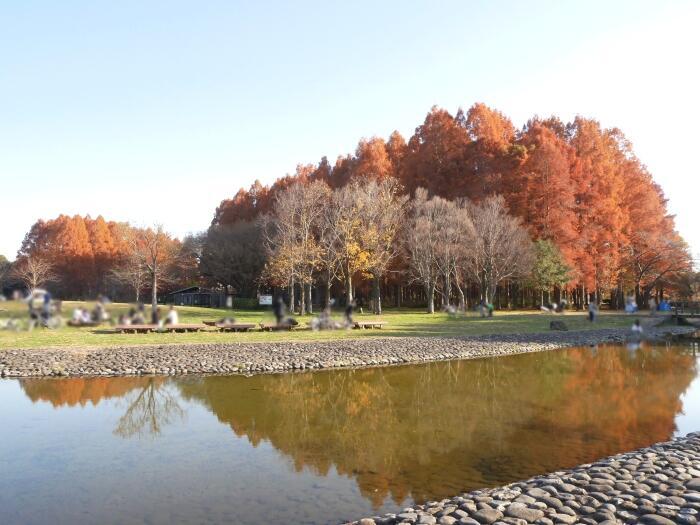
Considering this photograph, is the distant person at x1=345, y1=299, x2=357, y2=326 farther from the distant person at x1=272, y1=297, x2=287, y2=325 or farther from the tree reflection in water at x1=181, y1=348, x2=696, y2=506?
the tree reflection in water at x1=181, y1=348, x2=696, y2=506

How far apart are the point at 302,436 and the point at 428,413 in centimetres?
538

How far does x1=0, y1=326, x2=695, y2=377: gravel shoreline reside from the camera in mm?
28328

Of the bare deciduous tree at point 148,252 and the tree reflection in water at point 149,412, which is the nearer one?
the bare deciduous tree at point 148,252

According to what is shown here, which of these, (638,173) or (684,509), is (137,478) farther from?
(638,173)

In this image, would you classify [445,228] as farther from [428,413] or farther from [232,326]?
[232,326]

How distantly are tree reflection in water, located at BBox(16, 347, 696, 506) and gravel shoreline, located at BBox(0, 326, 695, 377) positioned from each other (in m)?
1.77

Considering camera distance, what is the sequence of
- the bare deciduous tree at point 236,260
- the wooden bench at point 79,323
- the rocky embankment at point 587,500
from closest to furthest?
the wooden bench at point 79,323
the rocky embankment at point 587,500
the bare deciduous tree at point 236,260

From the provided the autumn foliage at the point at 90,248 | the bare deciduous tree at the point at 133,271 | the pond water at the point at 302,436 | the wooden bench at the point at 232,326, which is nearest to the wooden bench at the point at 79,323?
the wooden bench at the point at 232,326

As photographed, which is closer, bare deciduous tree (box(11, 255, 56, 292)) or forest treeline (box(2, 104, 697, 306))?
bare deciduous tree (box(11, 255, 56, 292))

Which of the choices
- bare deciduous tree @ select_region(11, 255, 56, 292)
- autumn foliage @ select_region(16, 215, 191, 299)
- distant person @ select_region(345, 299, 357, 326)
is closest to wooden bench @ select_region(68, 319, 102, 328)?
distant person @ select_region(345, 299, 357, 326)

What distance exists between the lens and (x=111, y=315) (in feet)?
6.40

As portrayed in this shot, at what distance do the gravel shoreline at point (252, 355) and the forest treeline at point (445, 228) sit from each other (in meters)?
4.08

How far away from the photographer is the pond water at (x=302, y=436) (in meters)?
12.3

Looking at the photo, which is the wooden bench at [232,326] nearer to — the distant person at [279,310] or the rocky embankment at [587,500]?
the distant person at [279,310]
